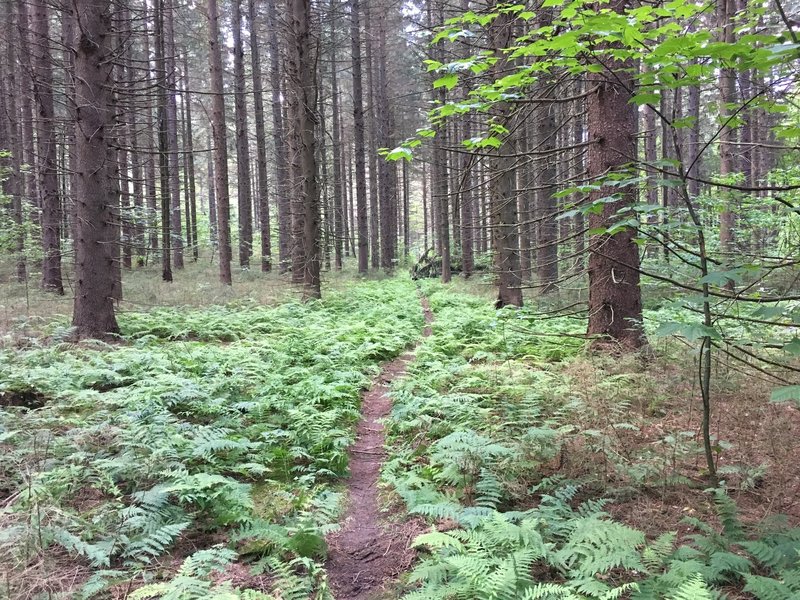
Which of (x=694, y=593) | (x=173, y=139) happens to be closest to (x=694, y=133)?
(x=694, y=593)

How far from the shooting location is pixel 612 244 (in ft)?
20.5

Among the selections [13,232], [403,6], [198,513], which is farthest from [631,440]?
[403,6]

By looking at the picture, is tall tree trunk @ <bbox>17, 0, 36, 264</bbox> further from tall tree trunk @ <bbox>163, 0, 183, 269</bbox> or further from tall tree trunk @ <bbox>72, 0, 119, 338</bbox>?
tall tree trunk @ <bbox>72, 0, 119, 338</bbox>

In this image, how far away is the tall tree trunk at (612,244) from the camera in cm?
612

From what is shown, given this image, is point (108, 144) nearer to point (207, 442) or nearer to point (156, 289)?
point (207, 442)

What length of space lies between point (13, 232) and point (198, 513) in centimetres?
1573

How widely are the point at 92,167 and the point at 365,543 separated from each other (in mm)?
7669

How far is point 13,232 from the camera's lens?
1472 centimetres

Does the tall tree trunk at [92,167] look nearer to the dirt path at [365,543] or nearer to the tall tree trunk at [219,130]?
the dirt path at [365,543]

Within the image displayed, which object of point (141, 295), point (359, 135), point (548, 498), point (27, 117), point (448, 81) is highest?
point (359, 135)

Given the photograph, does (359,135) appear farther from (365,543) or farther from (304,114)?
(365,543)

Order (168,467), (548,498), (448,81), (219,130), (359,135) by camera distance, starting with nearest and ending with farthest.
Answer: (548,498)
(448,81)
(168,467)
(219,130)
(359,135)

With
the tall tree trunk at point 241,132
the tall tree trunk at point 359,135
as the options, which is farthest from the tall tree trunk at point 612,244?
the tall tree trunk at point 359,135

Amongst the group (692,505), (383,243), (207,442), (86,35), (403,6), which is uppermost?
(403,6)
